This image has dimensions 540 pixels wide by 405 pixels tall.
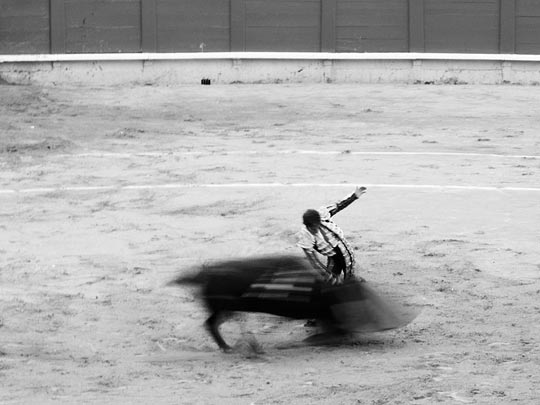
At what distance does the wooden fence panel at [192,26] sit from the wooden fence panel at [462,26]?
3473 millimetres

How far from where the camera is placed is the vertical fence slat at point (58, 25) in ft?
68.8

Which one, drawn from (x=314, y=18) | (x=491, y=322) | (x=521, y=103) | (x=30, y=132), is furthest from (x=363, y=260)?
(x=314, y=18)

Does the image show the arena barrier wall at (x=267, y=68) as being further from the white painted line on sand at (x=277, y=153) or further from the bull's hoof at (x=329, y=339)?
the bull's hoof at (x=329, y=339)

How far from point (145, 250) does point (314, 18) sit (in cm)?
1133

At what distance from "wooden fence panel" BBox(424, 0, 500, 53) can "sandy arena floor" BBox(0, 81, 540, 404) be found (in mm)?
2110

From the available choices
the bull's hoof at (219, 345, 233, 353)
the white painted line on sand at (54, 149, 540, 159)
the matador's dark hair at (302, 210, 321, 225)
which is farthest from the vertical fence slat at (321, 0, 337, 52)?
the bull's hoof at (219, 345, 233, 353)

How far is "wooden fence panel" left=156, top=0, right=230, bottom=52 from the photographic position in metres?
21.1

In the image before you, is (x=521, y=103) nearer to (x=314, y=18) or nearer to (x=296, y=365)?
(x=314, y=18)

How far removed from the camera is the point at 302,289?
27.0ft

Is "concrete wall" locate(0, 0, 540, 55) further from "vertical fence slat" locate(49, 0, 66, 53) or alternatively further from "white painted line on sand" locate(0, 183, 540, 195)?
"white painted line on sand" locate(0, 183, 540, 195)

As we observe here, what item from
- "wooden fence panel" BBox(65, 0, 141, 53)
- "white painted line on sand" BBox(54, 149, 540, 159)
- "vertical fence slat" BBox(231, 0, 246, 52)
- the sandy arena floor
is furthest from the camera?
"vertical fence slat" BBox(231, 0, 246, 52)

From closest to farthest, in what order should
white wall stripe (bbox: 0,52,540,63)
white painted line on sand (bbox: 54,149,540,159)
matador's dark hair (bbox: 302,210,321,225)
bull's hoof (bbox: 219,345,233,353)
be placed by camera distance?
1. bull's hoof (bbox: 219,345,233,353)
2. matador's dark hair (bbox: 302,210,321,225)
3. white painted line on sand (bbox: 54,149,540,159)
4. white wall stripe (bbox: 0,52,540,63)

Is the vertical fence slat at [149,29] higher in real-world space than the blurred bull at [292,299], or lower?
higher

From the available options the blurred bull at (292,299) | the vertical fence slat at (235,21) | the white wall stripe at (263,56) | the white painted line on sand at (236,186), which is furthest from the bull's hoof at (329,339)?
the vertical fence slat at (235,21)
